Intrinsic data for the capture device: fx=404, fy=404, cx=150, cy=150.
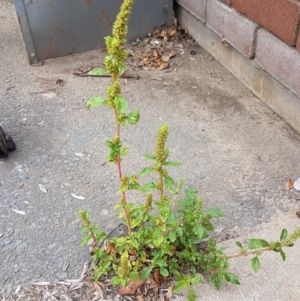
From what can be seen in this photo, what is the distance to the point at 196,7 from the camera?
3.67 m

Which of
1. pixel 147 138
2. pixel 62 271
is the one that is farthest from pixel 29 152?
pixel 62 271

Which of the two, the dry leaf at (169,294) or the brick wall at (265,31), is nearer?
the dry leaf at (169,294)

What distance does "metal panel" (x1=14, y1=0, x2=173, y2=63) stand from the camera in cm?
350

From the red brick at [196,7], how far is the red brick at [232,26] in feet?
0.29

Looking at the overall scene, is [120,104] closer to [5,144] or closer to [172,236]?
[172,236]

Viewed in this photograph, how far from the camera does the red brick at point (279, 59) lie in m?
2.63

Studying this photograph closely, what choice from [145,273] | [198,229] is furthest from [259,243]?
[145,273]

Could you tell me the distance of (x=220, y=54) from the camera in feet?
11.9

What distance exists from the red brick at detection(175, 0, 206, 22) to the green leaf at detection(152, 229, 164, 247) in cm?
248

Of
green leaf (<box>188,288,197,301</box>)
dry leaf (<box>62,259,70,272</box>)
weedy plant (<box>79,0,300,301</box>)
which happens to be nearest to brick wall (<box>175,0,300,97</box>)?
weedy plant (<box>79,0,300,301</box>)

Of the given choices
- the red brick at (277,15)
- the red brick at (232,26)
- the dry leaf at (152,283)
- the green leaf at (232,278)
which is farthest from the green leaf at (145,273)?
the red brick at (232,26)

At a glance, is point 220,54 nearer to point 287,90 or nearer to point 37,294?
point 287,90

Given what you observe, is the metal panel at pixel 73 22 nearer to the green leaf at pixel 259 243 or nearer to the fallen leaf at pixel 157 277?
the fallen leaf at pixel 157 277

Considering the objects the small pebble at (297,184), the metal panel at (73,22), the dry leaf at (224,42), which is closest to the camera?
the small pebble at (297,184)
